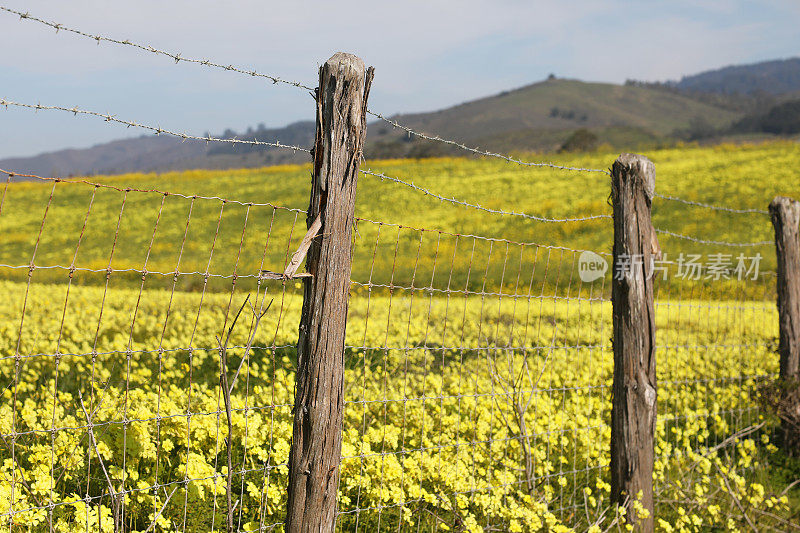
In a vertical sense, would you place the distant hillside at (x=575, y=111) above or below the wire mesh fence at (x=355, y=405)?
above

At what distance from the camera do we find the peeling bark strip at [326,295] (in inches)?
103

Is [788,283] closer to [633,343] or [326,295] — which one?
[633,343]

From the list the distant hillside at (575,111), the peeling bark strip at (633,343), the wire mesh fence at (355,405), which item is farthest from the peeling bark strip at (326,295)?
the distant hillside at (575,111)

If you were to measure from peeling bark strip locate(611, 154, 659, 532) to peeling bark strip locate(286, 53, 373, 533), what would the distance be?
240cm

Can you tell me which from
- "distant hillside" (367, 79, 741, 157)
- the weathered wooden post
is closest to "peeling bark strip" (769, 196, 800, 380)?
the weathered wooden post

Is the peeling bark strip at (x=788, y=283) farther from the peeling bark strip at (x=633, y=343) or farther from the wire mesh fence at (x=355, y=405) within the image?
the peeling bark strip at (x=633, y=343)

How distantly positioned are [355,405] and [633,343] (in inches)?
95.6

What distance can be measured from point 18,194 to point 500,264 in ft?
97.0

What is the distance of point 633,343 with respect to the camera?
438cm

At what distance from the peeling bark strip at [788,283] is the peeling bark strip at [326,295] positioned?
16.8ft

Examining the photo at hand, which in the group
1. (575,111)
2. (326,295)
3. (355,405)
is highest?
(575,111)

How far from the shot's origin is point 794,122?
265 ft

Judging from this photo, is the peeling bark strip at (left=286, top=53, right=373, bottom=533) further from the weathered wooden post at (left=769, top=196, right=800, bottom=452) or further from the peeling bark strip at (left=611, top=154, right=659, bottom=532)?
the weathered wooden post at (left=769, top=196, right=800, bottom=452)

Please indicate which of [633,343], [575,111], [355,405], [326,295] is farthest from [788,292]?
[575,111]
